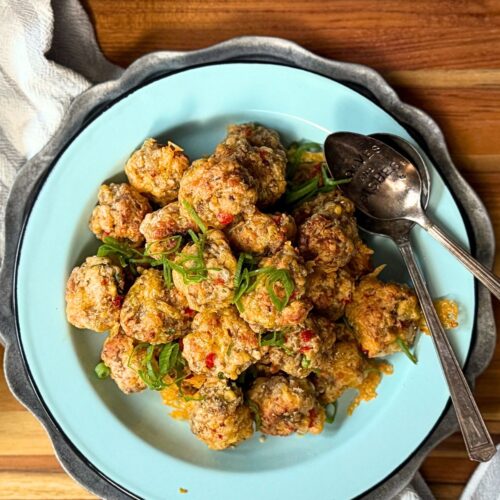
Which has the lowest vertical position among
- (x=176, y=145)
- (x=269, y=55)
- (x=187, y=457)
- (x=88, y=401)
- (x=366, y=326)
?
(x=187, y=457)

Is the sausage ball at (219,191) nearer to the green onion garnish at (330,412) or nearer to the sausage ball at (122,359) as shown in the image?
the sausage ball at (122,359)

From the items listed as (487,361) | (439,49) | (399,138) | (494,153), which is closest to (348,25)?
(439,49)

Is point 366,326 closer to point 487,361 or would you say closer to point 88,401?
point 487,361

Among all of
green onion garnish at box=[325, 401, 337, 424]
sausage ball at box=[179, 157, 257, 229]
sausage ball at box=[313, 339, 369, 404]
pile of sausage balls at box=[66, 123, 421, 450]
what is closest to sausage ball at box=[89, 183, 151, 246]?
pile of sausage balls at box=[66, 123, 421, 450]

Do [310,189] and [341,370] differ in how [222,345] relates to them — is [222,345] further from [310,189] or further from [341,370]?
[310,189]

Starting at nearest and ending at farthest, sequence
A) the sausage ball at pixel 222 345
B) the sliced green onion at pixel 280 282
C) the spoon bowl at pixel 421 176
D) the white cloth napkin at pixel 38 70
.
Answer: the sliced green onion at pixel 280 282 < the sausage ball at pixel 222 345 < the spoon bowl at pixel 421 176 < the white cloth napkin at pixel 38 70

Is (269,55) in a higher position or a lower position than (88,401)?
higher

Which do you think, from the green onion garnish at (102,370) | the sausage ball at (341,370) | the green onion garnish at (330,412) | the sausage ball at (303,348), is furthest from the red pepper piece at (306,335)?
the green onion garnish at (102,370)
